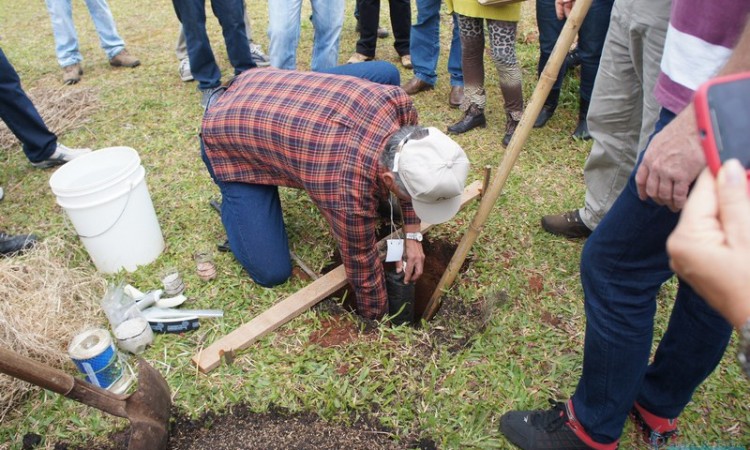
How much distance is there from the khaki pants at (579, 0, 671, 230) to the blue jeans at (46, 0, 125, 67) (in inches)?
203

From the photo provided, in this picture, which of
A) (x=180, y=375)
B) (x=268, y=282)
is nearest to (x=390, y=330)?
(x=268, y=282)

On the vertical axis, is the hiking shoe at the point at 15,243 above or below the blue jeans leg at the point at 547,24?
below

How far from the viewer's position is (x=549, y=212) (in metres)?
3.18

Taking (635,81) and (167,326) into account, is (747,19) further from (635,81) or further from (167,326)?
(167,326)

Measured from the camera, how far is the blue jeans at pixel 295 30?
12.7 feet

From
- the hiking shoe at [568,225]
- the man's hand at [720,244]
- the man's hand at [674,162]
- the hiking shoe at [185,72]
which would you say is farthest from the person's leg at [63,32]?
the man's hand at [720,244]

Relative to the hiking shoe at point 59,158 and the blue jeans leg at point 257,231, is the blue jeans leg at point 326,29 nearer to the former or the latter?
the blue jeans leg at point 257,231

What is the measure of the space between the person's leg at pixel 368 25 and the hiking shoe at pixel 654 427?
14.5ft

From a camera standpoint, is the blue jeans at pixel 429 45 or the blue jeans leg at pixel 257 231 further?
the blue jeans at pixel 429 45

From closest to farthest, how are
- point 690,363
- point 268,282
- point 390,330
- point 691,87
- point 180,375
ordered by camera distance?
point 691,87, point 690,363, point 180,375, point 390,330, point 268,282

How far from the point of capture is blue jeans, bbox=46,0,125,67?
16.7ft

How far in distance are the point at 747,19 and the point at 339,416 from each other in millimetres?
1873

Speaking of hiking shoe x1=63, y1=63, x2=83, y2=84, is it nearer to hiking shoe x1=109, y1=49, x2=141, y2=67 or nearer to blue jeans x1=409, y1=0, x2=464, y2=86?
hiking shoe x1=109, y1=49, x2=141, y2=67

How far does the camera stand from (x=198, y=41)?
430cm
